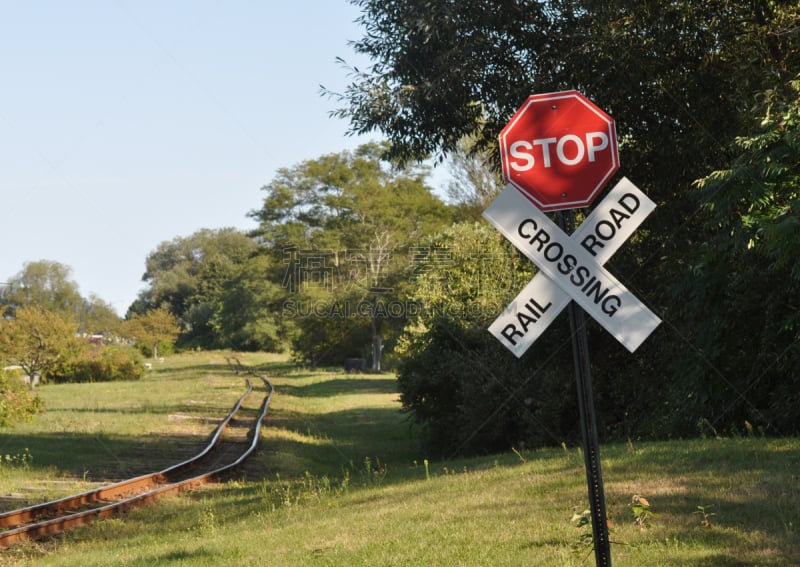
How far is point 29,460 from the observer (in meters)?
17.8

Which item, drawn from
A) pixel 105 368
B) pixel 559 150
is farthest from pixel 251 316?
pixel 559 150

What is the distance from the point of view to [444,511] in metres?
9.21

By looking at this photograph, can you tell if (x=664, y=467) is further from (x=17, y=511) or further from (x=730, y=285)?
(x=17, y=511)

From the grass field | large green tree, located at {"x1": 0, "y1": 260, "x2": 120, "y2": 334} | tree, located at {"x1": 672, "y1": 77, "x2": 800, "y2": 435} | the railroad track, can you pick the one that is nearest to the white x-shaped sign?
the grass field

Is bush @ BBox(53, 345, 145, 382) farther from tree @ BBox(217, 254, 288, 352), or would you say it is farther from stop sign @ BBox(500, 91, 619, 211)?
stop sign @ BBox(500, 91, 619, 211)

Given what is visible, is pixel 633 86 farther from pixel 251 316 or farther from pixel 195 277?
pixel 195 277

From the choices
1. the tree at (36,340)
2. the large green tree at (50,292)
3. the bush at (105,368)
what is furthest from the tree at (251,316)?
the large green tree at (50,292)

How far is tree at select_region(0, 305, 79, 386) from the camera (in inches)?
1844

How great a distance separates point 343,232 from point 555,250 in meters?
53.7

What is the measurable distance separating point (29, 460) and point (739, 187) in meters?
14.6

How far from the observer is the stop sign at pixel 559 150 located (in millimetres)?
4620

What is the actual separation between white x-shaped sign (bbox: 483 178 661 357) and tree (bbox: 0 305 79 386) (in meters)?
46.9

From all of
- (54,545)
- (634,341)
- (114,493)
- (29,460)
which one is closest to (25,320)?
(29,460)

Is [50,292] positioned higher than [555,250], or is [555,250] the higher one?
[50,292]
